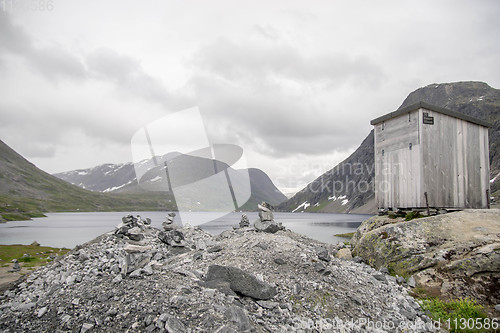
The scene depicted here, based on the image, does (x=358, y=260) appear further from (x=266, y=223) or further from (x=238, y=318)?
(x=238, y=318)

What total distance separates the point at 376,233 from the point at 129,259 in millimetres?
11528

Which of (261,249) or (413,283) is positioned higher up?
(261,249)

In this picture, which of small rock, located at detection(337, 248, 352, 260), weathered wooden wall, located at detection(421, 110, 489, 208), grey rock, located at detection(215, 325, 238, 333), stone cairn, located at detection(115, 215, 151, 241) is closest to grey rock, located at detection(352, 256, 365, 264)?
small rock, located at detection(337, 248, 352, 260)

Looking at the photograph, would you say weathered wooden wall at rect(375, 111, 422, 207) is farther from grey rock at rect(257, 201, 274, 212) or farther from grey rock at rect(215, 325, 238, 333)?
grey rock at rect(215, 325, 238, 333)

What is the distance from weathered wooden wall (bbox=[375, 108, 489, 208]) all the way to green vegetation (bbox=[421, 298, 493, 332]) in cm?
682

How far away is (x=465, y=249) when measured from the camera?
1149 cm

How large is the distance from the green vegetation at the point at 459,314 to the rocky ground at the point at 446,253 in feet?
1.61

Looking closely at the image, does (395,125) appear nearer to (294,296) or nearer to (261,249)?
(261,249)

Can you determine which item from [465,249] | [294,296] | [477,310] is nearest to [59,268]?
[294,296]

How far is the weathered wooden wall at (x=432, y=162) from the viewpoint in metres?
15.9

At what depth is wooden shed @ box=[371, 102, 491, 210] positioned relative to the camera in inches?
625

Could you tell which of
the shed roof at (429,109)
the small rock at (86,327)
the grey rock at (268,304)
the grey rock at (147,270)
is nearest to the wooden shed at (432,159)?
the shed roof at (429,109)

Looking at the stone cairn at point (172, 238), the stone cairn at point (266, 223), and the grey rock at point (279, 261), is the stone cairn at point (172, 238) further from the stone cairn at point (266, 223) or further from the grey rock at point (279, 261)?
the grey rock at point (279, 261)

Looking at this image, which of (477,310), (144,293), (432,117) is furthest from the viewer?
(432,117)
